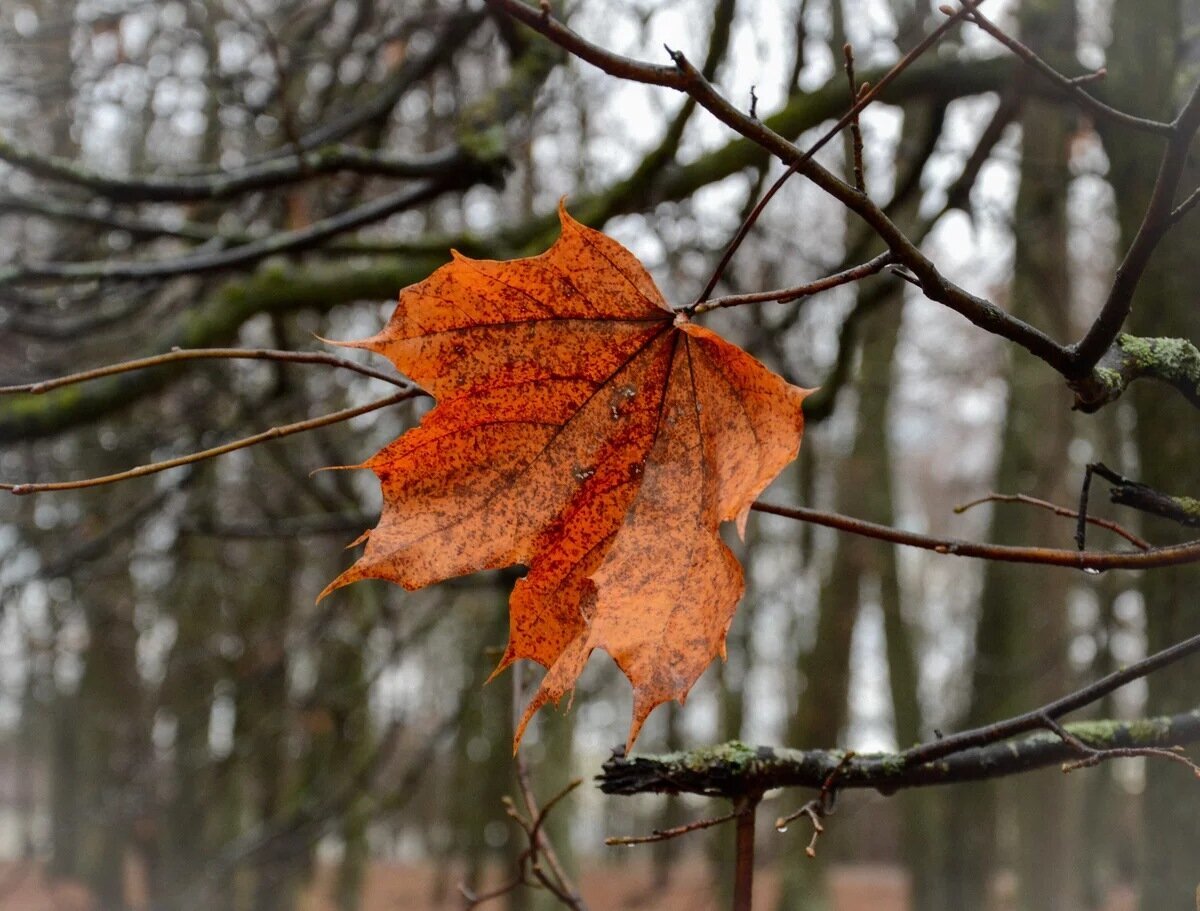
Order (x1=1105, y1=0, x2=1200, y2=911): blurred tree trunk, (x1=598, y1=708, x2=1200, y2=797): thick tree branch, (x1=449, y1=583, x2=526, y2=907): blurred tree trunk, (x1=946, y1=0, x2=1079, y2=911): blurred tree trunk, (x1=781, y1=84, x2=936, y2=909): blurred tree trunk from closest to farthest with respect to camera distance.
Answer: (x1=598, y1=708, x2=1200, y2=797): thick tree branch
(x1=1105, y1=0, x2=1200, y2=911): blurred tree trunk
(x1=946, y1=0, x2=1079, y2=911): blurred tree trunk
(x1=781, y1=84, x2=936, y2=909): blurred tree trunk
(x1=449, y1=583, x2=526, y2=907): blurred tree trunk

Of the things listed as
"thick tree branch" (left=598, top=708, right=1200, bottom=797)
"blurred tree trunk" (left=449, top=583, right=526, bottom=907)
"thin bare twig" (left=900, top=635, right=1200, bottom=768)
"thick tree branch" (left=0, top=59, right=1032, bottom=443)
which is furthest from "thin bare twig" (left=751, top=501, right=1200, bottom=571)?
"blurred tree trunk" (left=449, top=583, right=526, bottom=907)

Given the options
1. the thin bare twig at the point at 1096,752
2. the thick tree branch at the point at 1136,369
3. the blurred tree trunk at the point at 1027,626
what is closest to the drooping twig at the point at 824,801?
the thin bare twig at the point at 1096,752

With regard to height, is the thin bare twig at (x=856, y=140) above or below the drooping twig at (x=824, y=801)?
above

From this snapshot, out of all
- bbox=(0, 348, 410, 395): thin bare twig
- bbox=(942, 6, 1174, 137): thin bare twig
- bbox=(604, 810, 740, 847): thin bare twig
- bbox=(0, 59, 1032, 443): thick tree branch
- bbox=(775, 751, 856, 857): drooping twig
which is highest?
bbox=(0, 59, 1032, 443): thick tree branch

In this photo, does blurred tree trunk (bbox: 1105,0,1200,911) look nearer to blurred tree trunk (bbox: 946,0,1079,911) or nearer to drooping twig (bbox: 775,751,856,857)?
drooping twig (bbox: 775,751,856,857)

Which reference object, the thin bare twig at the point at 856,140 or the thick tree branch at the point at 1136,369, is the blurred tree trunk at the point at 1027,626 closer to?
the thick tree branch at the point at 1136,369
